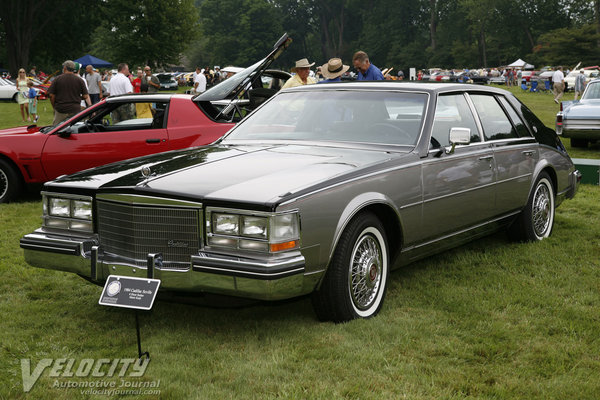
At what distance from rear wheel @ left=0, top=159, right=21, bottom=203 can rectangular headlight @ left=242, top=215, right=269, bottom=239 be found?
5982 mm

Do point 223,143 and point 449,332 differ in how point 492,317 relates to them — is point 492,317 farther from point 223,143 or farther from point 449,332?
point 223,143

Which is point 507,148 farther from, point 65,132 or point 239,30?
point 239,30

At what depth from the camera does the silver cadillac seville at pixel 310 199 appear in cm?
399

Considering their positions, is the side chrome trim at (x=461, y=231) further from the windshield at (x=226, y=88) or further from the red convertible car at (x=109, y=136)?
the windshield at (x=226, y=88)

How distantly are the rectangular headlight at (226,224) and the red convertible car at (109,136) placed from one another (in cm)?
492

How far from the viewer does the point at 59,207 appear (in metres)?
4.64

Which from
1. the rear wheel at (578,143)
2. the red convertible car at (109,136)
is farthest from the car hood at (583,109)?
the red convertible car at (109,136)

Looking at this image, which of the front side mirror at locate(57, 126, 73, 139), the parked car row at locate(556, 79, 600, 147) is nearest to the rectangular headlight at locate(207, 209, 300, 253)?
the front side mirror at locate(57, 126, 73, 139)

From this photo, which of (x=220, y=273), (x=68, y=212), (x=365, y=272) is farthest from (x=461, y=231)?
(x=68, y=212)

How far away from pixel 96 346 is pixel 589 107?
1271cm

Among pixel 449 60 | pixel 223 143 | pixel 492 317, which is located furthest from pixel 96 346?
pixel 449 60

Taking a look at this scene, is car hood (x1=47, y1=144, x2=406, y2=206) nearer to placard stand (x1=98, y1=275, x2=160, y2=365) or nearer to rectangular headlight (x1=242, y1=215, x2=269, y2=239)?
rectangular headlight (x1=242, y1=215, x2=269, y2=239)

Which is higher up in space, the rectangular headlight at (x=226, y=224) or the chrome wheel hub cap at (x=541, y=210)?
the rectangular headlight at (x=226, y=224)

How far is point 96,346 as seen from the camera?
165 inches
